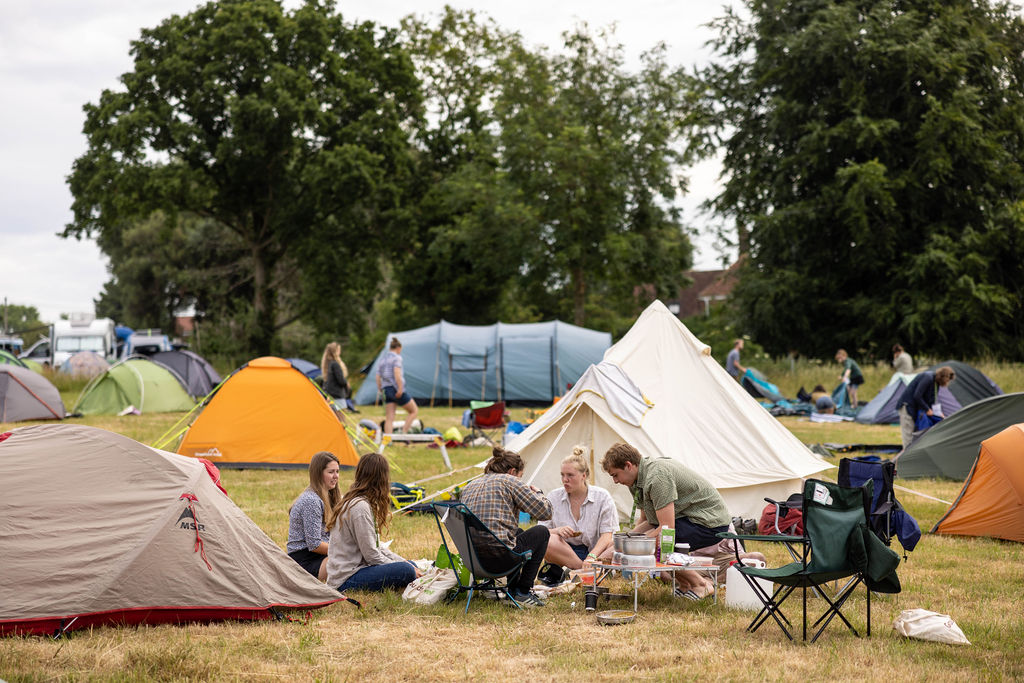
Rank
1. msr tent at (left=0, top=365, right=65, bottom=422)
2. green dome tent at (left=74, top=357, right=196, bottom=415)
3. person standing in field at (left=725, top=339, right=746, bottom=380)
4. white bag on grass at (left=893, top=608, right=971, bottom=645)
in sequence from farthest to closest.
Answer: person standing in field at (left=725, top=339, right=746, bottom=380) → green dome tent at (left=74, top=357, right=196, bottom=415) → msr tent at (left=0, top=365, right=65, bottom=422) → white bag on grass at (left=893, top=608, right=971, bottom=645)

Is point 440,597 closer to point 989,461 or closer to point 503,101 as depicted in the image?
point 989,461

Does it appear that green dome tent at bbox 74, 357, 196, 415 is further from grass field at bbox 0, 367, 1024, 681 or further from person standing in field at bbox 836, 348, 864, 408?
grass field at bbox 0, 367, 1024, 681

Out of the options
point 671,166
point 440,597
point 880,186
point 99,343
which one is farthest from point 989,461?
point 99,343

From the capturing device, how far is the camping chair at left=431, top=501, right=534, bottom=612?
5848mm

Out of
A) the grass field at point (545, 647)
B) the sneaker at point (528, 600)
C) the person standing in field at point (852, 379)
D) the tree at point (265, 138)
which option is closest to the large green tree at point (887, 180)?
the person standing in field at point (852, 379)

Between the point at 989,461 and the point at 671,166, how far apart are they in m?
23.8

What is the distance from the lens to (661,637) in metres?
5.38

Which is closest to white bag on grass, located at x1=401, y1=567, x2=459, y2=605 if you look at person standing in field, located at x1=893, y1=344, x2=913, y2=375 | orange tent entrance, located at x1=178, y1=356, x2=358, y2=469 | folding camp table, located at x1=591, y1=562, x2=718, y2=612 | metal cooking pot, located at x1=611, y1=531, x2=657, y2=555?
folding camp table, located at x1=591, y1=562, x2=718, y2=612

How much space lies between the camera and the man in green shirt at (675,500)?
6.34m

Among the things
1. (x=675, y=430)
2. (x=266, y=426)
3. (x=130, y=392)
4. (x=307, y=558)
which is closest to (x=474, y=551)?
→ (x=307, y=558)

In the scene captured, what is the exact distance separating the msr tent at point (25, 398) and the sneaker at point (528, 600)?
14660mm

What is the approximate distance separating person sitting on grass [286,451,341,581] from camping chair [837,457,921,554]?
11.2ft

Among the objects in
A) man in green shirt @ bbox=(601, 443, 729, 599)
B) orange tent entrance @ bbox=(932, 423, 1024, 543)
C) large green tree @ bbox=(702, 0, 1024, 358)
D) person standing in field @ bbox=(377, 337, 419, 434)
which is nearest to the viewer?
man in green shirt @ bbox=(601, 443, 729, 599)

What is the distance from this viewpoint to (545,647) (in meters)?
5.18
